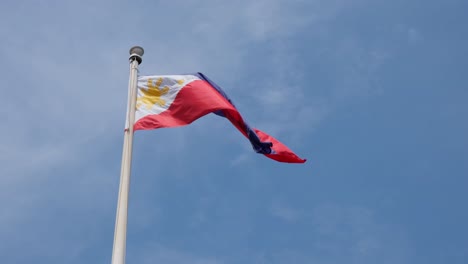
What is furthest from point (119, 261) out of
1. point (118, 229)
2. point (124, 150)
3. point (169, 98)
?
point (169, 98)

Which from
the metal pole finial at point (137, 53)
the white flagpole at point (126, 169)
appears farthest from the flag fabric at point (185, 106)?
the metal pole finial at point (137, 53)

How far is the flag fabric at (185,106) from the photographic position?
56.7 ft

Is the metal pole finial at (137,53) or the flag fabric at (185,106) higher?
the metal pole finial at (137,53)

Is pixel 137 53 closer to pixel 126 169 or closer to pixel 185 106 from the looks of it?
pixel 185 106

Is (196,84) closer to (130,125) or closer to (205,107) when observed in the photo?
(205,107)

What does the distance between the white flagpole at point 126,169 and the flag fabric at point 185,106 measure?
1.65ft

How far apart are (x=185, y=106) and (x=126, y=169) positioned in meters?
3.39

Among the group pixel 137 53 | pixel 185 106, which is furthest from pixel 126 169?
pixel 137 53

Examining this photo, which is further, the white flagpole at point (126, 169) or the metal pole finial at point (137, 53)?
the metal pole finial at point (137, 53)

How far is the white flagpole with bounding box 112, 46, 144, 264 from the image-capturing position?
13375 mm

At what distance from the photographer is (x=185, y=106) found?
1761cm

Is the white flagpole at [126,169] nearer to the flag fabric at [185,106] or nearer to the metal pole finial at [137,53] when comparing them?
the metal pole finial at [137,53]

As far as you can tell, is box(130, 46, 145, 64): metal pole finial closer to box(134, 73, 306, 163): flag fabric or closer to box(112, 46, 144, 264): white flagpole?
box(112, 46, 144, 264): white flagpole

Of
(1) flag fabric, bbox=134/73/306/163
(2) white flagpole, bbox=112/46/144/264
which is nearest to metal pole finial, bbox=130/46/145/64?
(2) white flagpole, bbox=112/46/144/264
